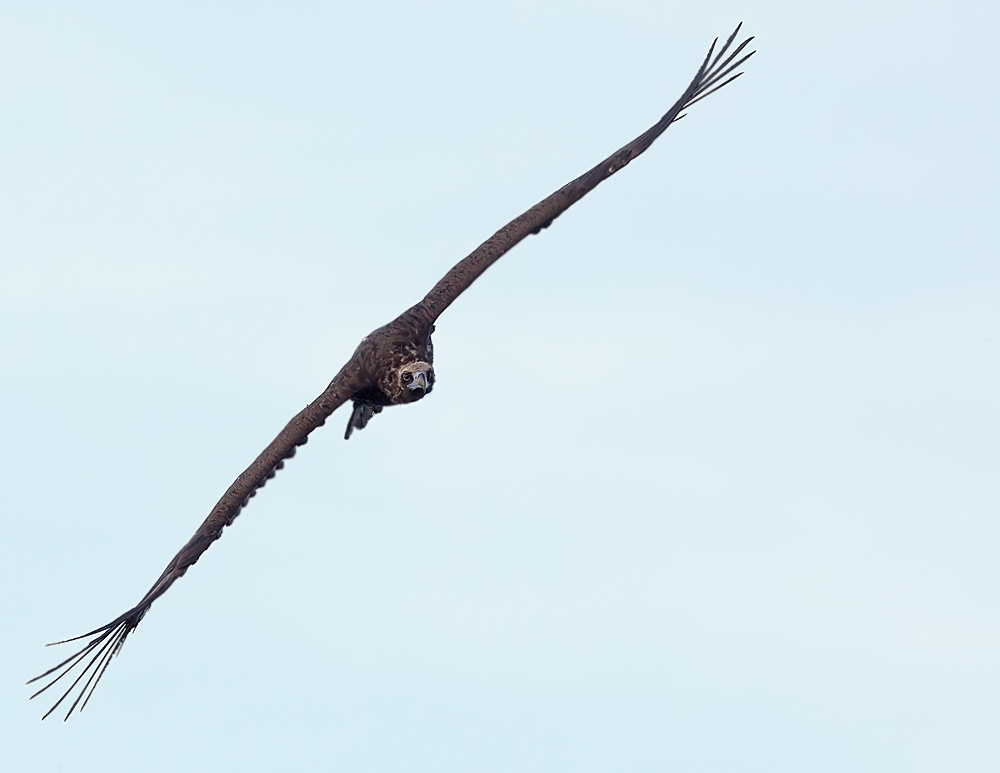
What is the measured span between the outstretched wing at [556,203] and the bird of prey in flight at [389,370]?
0.05 ft

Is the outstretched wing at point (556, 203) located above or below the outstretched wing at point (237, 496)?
above

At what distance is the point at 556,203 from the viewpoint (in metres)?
21.8

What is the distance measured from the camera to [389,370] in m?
20.6

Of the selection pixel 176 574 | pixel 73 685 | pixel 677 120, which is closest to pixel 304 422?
pixel 176 574

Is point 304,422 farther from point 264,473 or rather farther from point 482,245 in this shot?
point 482,245

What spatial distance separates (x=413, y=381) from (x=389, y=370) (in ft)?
1.59

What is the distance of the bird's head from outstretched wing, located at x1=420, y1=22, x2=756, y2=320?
1.13 m

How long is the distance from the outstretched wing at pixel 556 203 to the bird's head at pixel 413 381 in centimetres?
113

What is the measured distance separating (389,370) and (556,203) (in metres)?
3.66

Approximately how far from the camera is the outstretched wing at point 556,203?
2150 centimetres

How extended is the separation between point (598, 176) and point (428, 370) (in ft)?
13.6

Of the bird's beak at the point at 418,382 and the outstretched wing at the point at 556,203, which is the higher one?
the outstretched wing at the point at 556,203

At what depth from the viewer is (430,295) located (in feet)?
70.5

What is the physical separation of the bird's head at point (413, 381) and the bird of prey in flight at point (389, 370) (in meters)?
0.01
